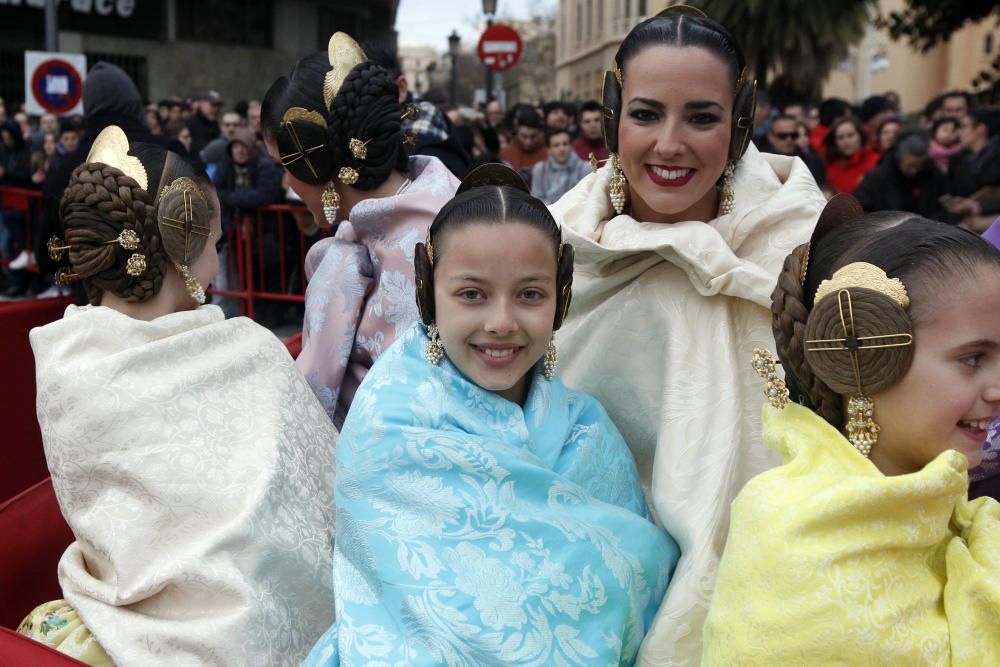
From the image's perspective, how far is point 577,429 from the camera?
212 centimetres

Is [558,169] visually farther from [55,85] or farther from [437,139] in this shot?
[55,85]

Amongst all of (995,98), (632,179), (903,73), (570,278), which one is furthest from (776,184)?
(903,73)

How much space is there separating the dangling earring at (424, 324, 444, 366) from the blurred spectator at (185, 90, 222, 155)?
8238 millimetres

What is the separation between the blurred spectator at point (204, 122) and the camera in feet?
33.6

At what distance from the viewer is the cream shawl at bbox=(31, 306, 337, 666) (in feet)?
6.68

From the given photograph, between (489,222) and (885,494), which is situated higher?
(489,222)

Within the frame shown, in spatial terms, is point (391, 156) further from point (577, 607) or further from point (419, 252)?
point (577, 607)

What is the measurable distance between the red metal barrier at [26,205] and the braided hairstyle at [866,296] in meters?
8.21

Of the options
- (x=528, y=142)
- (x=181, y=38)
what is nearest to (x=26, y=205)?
(x=528, y=142)

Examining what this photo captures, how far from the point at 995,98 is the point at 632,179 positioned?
14.0 metres

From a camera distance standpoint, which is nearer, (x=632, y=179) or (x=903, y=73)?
(x=632, y=179)

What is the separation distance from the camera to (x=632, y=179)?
7.59ft

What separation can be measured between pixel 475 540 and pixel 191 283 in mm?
1034

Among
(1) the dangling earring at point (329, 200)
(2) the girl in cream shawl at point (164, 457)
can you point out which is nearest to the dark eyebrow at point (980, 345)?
(2) the girl in cream shawl at point (164, 457)
